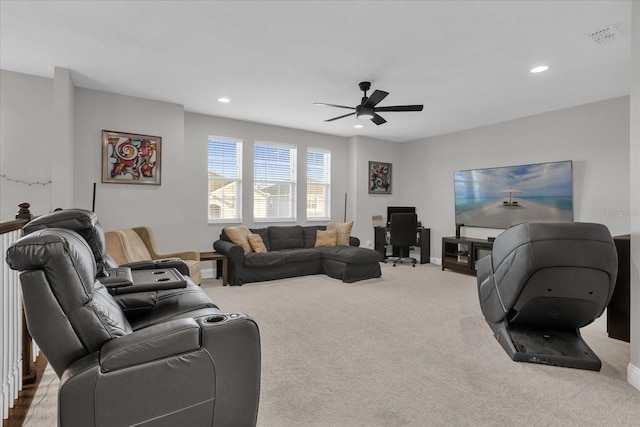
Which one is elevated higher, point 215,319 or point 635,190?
point 635,190

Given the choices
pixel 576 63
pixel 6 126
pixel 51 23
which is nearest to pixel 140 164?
pixel 6 126

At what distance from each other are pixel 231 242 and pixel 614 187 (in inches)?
219

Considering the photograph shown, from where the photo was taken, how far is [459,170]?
→ 21.7 ft

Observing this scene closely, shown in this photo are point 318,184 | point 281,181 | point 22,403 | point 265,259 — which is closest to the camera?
point 22,403

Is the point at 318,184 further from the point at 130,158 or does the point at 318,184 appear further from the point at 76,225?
the point at 76,225

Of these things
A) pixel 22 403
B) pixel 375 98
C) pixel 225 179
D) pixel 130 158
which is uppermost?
pixel 375 98

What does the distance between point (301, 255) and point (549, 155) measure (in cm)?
424

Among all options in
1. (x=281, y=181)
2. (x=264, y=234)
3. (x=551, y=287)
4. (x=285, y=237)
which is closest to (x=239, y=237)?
(x=264, y=234)

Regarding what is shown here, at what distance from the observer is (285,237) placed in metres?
6.12

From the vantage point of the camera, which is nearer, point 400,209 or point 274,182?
point 274,182

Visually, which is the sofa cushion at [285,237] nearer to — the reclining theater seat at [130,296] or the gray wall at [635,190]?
the reclining theater seat at [130,296]

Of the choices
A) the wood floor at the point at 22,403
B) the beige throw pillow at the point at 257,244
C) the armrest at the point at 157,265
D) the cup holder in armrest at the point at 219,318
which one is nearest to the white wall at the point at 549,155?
the beige throw pillow at the point at 257,244

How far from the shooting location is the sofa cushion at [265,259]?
5.06 m

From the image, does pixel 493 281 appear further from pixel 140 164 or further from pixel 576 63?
pixel 140 164
